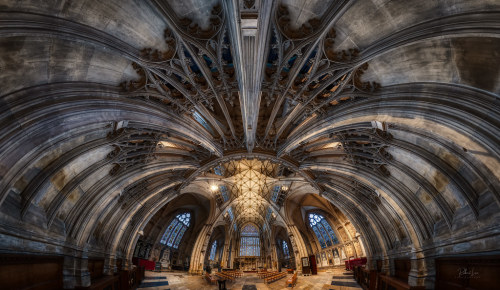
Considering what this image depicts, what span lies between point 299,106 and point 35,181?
9.67 metres

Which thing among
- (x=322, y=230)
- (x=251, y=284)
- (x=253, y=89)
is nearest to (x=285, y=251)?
(x=322, y=230)

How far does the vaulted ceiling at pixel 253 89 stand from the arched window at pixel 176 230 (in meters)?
16.5

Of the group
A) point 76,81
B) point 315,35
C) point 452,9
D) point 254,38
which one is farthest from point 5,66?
point 452,9

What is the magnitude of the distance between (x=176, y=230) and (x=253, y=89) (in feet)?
82.9

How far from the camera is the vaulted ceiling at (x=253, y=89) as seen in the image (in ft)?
15.2

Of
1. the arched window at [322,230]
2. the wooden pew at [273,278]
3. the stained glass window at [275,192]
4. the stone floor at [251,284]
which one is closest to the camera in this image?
the stone floor at [251,284]

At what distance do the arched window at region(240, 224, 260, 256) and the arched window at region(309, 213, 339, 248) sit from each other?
14.1 meters

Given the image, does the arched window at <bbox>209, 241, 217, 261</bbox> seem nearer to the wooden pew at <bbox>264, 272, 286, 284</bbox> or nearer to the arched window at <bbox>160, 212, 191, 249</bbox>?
the arched window at <bbox>160, 212, 191, 249</bbox>

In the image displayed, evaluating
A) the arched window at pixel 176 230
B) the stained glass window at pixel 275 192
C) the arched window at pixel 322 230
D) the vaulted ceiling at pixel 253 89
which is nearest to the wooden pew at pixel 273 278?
the stained glass window at pixel 275 192

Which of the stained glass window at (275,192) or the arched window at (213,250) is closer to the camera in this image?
the stained glass window at (275,192)

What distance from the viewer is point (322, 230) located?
27234 millimetres

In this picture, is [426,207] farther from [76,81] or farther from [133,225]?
[133,225]

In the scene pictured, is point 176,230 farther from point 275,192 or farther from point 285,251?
point 285,251

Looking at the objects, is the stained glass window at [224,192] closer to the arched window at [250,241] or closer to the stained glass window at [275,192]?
the stained glass window at [275,192]
